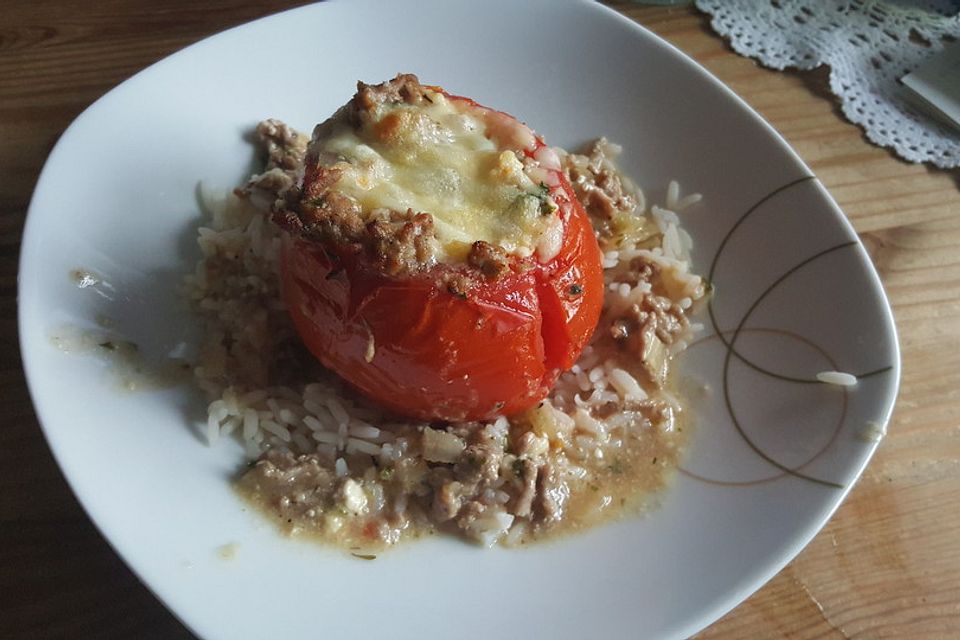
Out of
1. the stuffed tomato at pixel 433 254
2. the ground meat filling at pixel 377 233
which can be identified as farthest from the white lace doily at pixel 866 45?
the ground meat filling at pixel 377 233

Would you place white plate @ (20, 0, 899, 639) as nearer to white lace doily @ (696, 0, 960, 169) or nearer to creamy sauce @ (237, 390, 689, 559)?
creamy sauce @ (237, 390, 689, 559)

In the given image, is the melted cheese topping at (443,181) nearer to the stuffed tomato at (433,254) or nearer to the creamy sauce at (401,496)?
the stuffed tomato at (433,254)

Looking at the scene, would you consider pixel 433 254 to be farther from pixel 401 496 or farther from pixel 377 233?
pixel 401 496

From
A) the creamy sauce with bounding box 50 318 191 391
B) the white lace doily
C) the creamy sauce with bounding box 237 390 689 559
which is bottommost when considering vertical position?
the creamy sauce with bounding box 237 390 689 559

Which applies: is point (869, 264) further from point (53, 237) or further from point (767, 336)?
point (53, 237)

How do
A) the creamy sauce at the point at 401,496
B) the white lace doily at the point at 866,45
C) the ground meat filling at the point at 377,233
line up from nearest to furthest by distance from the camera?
the ground meat filling at the point at 377,233, the creamy sauce at the point at 401,496, the white lace doily at the point at 866,45

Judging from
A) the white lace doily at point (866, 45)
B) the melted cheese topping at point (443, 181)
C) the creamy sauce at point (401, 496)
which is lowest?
the creamy sauce at point (401, 496)

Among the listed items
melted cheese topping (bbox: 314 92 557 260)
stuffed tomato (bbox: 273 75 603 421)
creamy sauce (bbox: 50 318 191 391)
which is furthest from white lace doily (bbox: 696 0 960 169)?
creamy sauce (bbox: 50 318 191 391)
